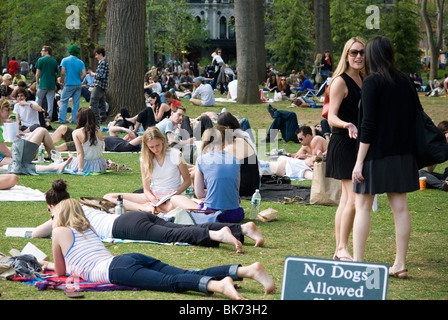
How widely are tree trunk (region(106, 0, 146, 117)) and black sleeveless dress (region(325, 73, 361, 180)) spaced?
13969 mm

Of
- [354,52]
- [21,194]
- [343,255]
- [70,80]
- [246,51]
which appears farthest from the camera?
[246,51]

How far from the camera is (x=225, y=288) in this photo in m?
5.59

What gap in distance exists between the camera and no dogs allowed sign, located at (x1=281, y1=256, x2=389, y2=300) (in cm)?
438

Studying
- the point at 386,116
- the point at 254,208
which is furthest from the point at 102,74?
the point at 386,116

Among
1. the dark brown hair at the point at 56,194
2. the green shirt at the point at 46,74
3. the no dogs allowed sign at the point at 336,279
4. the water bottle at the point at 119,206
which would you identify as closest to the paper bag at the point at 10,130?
the green shirt at the point at 46,74

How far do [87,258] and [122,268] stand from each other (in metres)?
0.38

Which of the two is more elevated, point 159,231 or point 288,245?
point 159,231

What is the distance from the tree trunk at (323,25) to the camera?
110 ft

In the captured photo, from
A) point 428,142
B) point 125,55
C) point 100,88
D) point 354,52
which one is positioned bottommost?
point 428,142

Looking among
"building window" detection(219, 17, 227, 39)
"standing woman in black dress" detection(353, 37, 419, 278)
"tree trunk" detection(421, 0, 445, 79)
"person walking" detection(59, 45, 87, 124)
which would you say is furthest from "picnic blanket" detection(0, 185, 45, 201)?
"building window" detection(219, 17, 227, 39)

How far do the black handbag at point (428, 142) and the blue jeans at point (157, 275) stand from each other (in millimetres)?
1888

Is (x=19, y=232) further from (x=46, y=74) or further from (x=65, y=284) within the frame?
(x=46, y=74)

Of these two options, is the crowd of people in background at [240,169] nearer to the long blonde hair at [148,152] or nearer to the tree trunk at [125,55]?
the long blonde hair at [148,152]
